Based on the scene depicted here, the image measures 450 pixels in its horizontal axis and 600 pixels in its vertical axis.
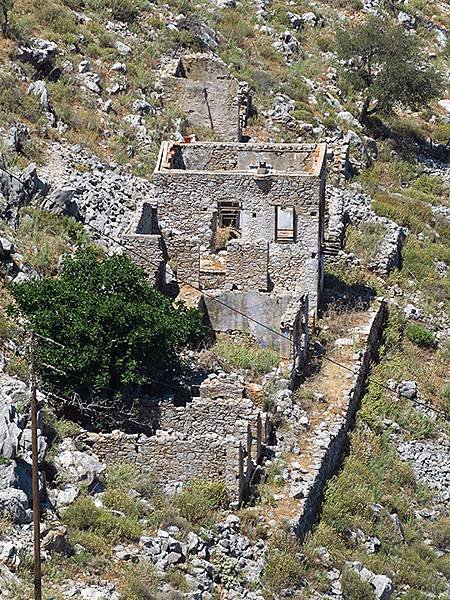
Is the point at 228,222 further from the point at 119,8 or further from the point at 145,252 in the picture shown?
the point at 119,8

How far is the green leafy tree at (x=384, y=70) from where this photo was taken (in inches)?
1681

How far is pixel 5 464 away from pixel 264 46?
28066 millimetres

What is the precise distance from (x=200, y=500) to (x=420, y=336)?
11.2 meters

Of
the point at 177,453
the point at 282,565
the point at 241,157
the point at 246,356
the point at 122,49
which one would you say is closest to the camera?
the point at 282,565

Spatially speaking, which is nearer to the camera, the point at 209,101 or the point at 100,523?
the point at 100,523

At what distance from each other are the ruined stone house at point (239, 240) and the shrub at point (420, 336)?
2.42 metres

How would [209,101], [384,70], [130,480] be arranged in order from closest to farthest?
[130,480] < [209,101] < [384,70]

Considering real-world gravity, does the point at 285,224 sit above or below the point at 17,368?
below

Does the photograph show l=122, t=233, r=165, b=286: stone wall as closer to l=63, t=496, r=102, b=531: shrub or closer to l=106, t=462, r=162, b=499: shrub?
l=106, t=462, r=162, b=499: shrub

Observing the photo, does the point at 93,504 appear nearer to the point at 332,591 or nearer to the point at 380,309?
the point at 332,591

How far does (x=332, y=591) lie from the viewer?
67.7ft

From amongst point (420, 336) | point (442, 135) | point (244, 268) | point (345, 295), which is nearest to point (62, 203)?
point (244, 268)

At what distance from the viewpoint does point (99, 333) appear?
2330 cm

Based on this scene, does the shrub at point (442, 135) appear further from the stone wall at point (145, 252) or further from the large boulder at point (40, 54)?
the stone wall at point (145, 252)
